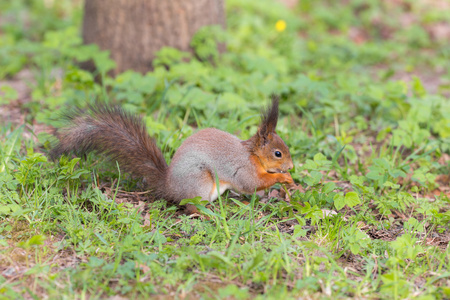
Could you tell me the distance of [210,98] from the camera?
384cm

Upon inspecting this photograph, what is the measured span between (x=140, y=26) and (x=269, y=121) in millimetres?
2351

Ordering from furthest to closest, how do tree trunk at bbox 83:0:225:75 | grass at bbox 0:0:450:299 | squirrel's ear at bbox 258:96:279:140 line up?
tree trunk at bbox 83:0:225:75 → squirrel's ear at bbox 258:96:279:140 → grass at bbox 0:0:450:299

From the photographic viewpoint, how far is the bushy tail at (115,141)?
2.70 m

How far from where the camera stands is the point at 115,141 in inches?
108

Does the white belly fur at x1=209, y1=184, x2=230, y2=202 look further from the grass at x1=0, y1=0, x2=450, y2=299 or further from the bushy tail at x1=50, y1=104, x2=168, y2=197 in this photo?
the bushy tail at x1=50, y1=104, x2=168, y2=197

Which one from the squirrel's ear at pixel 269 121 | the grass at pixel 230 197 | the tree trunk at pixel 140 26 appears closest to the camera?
the grass at pixel 230 197

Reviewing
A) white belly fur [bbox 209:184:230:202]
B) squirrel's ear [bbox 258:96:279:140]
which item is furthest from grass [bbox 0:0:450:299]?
squirrel's ear [bbox 258:96:279:140]

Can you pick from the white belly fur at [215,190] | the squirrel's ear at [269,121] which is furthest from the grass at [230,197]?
the squirrel's ear at [269,121]

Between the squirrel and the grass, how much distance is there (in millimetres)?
128

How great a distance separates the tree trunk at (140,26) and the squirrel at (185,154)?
1.87 m

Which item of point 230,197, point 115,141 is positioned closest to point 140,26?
point 115,141

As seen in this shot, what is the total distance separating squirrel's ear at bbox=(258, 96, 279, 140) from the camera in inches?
104

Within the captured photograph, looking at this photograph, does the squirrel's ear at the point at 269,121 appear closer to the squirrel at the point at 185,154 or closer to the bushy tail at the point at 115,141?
the squirrel at the point at 185,154

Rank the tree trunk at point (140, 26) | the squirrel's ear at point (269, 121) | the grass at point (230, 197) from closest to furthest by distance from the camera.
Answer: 1. the grass at point (230, 197)
2. the squirrel's ear at point (269, 121)
3. the tree trunk at point (140, 26)
